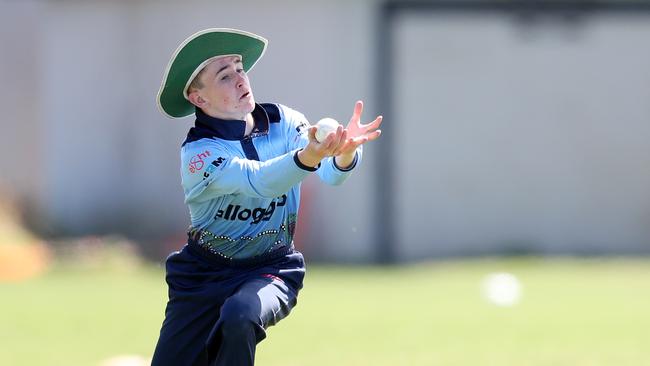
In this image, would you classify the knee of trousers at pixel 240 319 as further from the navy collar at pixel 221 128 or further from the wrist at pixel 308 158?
the navy collar at pixel 221 128

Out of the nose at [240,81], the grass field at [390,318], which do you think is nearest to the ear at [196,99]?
the nose at [240,81]

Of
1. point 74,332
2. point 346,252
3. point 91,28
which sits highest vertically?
point 91,28

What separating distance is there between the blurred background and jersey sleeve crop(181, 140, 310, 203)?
12.1 m

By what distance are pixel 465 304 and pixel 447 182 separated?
21.1ft

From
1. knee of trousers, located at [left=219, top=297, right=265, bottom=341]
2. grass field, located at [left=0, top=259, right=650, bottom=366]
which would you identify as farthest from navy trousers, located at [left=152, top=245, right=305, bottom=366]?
grass field, located at [left=0, top=259, right=650, bottom=366]

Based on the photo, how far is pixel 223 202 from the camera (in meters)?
6.01

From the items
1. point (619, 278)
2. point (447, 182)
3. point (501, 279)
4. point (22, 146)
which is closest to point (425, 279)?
point (501, 279)

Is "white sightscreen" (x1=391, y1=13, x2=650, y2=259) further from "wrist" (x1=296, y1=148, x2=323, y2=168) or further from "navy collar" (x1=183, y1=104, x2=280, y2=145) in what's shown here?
"wrist" (x1=296, y1=148, x2=323, y2=168)

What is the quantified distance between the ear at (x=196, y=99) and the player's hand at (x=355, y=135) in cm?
70

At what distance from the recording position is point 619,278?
49.5ft

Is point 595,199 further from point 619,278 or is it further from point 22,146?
point 22,146

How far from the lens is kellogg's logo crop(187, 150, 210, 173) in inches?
227

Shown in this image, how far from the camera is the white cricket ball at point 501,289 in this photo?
13104mm

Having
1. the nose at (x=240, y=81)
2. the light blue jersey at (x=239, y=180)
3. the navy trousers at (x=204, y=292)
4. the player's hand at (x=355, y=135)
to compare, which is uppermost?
the nose at (x=240, y=81)
